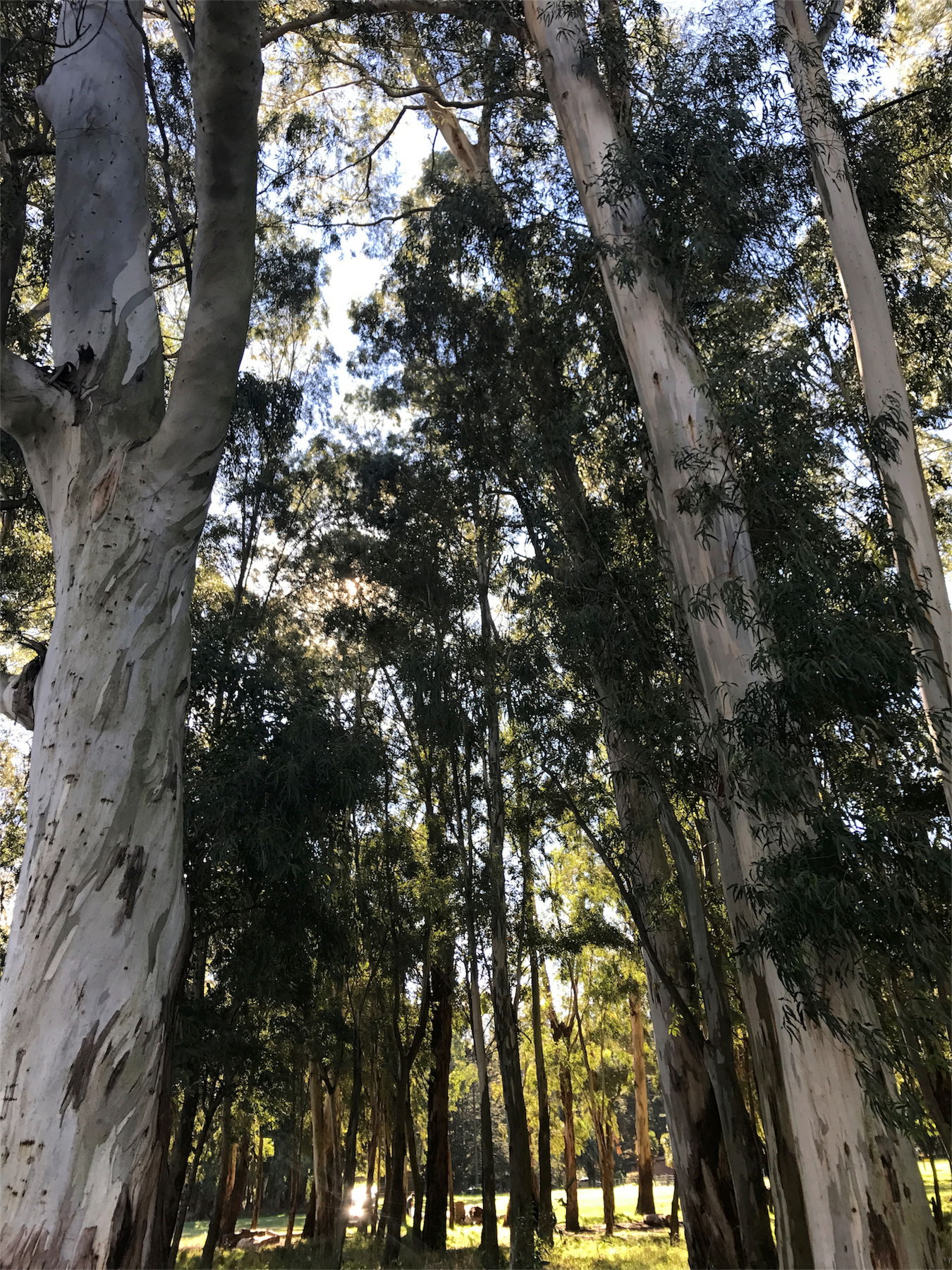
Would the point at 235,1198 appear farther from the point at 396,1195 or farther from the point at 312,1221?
the point at 396,1195

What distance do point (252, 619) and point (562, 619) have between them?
15.6ft

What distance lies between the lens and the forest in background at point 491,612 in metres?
2.93

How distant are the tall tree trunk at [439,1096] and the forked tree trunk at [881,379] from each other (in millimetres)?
7666

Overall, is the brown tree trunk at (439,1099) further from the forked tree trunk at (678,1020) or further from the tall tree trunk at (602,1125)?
the forked tree trunk at (678,1020)

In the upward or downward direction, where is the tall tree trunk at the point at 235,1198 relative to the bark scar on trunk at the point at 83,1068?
downward

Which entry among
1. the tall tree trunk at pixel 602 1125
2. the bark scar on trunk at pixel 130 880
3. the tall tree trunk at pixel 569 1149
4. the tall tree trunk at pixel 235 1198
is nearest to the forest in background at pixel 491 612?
the bark scar on trunk at pixel 130 880

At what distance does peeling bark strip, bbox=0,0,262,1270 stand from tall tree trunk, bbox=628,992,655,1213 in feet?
40.0

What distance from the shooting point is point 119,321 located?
3363 mm

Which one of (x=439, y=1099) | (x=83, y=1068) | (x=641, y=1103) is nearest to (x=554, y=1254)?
(x=439, y=1099)

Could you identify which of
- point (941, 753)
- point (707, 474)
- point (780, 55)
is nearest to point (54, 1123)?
point (941, 753)

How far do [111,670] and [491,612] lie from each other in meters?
7.74

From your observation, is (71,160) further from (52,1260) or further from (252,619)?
(252,619)

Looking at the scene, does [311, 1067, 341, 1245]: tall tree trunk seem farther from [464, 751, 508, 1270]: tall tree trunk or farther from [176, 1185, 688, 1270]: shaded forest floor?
[464, 751, 508, 1270]: tall tree trunk

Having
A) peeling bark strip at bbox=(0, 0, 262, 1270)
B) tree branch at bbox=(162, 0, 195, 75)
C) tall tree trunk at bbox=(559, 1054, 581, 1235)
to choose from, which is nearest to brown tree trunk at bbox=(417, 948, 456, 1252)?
tall tree trunk at bbox=(559, 1054, 581, 1235)
